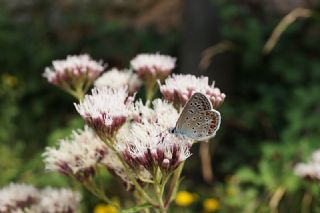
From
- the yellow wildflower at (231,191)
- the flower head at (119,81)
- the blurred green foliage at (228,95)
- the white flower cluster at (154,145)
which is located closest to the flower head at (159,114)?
the white flower cluster at (154,145)

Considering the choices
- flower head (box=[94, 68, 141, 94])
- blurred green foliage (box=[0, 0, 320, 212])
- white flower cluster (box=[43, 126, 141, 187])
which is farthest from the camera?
blurred green foliage (box=[0, 0, 320, 212])

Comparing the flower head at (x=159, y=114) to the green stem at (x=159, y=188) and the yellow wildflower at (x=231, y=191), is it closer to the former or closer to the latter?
the green stem at (x=159, y=188)

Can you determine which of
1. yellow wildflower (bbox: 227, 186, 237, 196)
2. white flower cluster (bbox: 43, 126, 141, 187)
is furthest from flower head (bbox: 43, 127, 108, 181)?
yellow wildflower (bbox: 227, 186, 237, 196)

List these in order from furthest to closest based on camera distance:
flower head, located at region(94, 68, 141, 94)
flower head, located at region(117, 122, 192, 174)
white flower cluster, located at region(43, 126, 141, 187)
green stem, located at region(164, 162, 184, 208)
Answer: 1. flower head, located at region(94, 68, 141, 94)
2. white flower cluster, located at region(43, 126, 141, 187)
3. green stem, located at region(164, 162, 184, 208)
4. flower head, located at region(117, 122, 192, 174)

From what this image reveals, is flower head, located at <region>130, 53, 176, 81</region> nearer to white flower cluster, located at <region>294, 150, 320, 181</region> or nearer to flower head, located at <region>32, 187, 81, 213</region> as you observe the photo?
flower head, located at <region>32, 187, 81, 213</region>

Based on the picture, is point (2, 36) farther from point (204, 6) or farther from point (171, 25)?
point (204, 6)

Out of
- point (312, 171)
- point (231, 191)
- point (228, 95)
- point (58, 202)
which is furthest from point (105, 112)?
point (228, 95)
